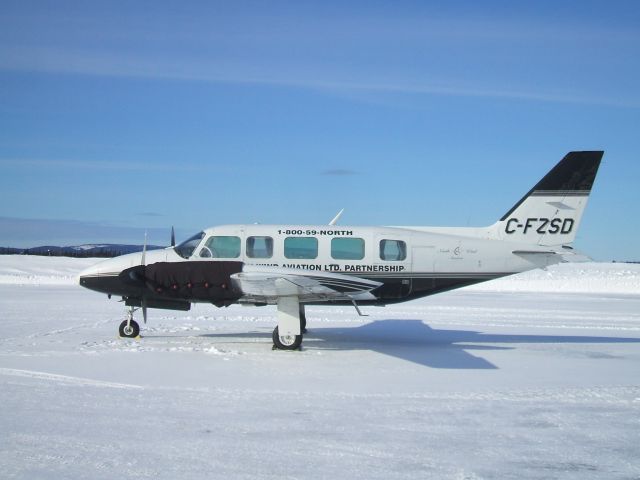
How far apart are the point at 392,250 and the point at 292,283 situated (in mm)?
2976

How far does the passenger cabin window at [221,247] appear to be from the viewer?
1361 centimetres

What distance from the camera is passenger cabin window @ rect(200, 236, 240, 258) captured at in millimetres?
13609

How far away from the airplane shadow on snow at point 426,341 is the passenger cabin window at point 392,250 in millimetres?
1906

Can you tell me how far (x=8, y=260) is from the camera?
5081cm

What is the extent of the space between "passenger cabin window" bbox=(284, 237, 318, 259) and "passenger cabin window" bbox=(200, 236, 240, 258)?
1.05m

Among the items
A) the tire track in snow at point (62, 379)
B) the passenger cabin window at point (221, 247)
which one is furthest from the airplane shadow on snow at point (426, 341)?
the tire track in snow at point (62, 379)

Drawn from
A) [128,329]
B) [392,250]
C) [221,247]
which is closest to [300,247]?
[221,247]

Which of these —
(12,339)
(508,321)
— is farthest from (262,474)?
(508,321)

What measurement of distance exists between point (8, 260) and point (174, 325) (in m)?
39.6

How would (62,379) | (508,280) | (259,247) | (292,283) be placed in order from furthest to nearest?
1. (508,280)
2. (259,247)
3. (292,283)
4. (62,379)

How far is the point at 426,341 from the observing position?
49.5 feet

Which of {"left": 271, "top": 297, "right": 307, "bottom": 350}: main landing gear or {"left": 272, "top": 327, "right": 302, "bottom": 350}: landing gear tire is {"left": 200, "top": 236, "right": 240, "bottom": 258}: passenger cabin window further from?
{"left": 272, "top": 327, "right": 302, "bottom": 350}: landing gear tire

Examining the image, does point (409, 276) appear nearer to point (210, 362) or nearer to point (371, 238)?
point (371, 238)

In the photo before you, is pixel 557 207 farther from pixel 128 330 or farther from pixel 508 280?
pixel 508 280
